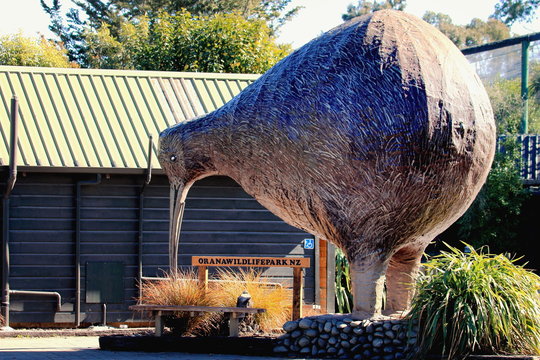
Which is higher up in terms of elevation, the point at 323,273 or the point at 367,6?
the point at 367,6

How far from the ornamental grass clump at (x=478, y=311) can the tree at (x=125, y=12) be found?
28.2 metres

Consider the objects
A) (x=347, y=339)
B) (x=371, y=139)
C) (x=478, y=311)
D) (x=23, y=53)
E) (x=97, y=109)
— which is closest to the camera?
(x=478, y=311)

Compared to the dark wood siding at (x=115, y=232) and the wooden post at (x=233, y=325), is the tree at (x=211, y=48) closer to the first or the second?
the dark wood siding at (x=115, y=232)

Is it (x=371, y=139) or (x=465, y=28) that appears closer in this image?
(x=371, y=139)

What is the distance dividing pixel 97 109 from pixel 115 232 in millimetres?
2117

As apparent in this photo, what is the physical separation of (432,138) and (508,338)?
2.10 metres

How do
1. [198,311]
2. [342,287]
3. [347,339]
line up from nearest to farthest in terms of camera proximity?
1. [347,339]
2. [198,311]
3. [342,287]

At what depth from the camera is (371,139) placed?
8781 mm

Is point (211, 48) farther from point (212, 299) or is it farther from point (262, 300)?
point (212, 299)

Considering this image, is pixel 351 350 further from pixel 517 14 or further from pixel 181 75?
pixel 517 14

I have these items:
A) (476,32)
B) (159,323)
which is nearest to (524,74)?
(159,323)

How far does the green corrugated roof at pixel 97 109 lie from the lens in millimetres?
13617

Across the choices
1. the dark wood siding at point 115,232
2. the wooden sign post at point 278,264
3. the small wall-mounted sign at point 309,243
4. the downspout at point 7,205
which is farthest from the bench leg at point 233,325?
the small wall-mounted sign at point 309,243

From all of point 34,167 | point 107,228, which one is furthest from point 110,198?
point 34,167
